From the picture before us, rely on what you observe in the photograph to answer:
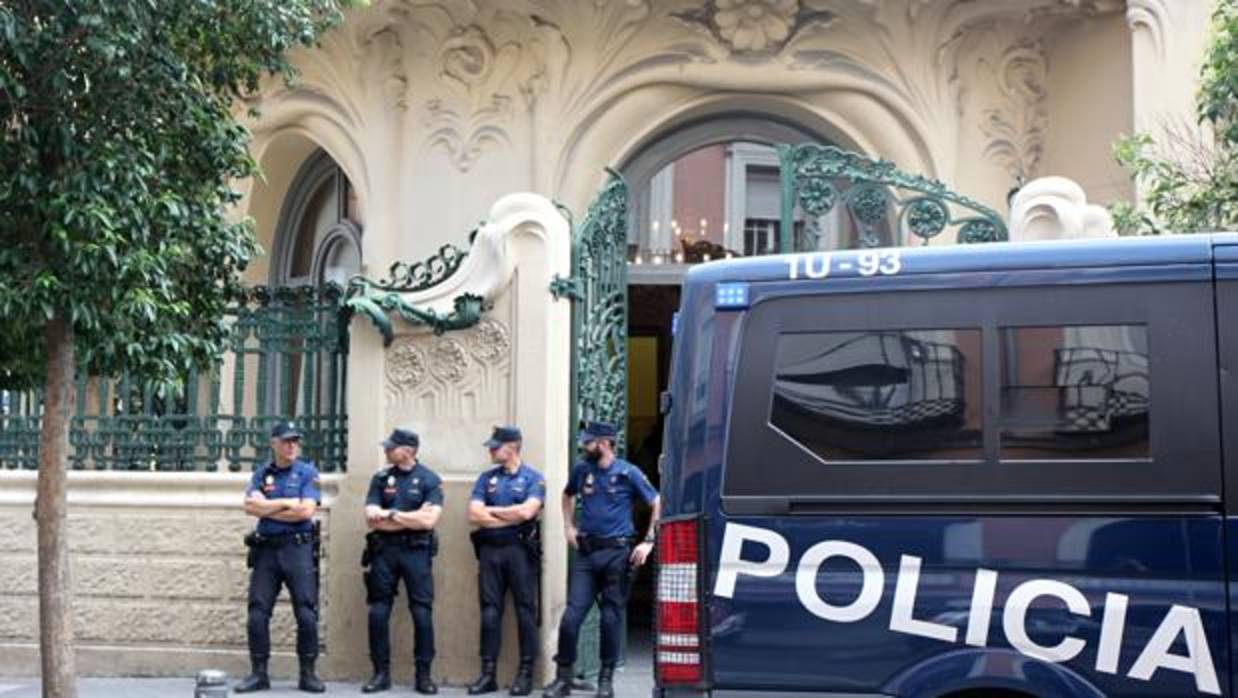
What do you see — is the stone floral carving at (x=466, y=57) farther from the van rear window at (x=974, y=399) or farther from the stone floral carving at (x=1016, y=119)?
the van rear window at (x=974, y=399)

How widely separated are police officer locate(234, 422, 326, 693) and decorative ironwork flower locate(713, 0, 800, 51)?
17.1 feet

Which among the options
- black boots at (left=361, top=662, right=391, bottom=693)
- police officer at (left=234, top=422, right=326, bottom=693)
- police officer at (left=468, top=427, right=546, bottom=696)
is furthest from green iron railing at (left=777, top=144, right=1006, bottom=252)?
black boots at (left=361, top=662, right=391, bottom=693)

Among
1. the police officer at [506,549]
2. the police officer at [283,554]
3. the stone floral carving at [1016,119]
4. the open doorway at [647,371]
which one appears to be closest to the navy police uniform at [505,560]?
the police officer at [506,549]

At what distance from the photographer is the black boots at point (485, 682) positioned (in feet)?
31.6

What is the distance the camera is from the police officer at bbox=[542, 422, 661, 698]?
31.0 feet

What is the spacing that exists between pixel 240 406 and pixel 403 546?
1861mm

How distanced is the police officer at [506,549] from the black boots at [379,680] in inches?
23.5

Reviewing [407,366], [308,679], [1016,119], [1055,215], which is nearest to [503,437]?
[407,366]

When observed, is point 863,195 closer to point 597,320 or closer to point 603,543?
point 597,320

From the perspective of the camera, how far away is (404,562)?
967 centimetres

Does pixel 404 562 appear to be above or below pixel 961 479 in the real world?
below

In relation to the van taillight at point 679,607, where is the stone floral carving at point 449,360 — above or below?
above

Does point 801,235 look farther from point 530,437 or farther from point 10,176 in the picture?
point 10,176

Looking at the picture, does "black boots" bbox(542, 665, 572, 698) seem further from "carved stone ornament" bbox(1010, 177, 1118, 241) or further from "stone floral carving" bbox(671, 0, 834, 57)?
"stone floral carving" bbox(671, 0, 834, 57)
